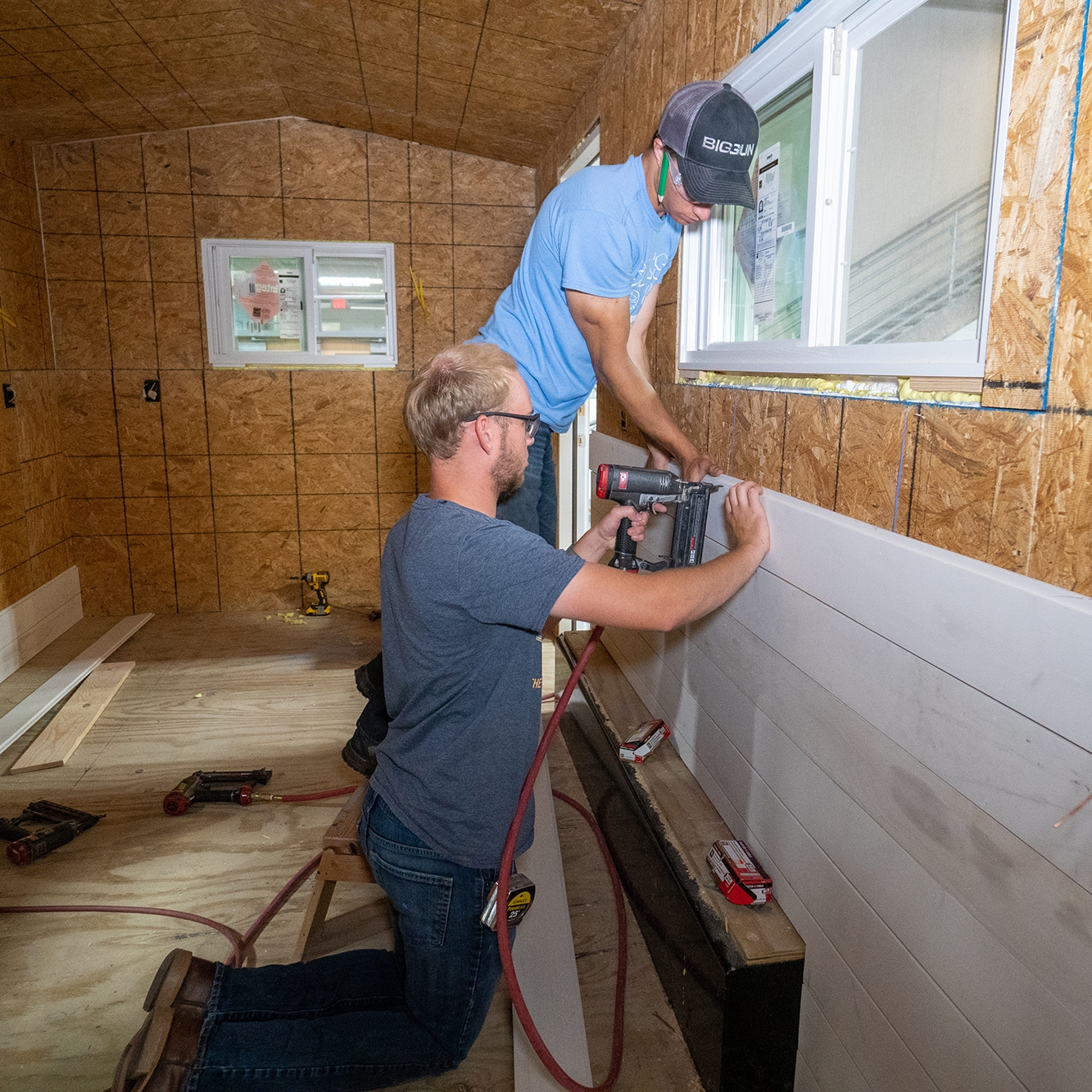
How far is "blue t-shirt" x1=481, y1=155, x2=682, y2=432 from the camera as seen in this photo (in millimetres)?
1878

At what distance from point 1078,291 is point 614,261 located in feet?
3.61

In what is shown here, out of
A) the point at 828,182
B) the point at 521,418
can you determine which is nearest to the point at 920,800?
the point at 521,418

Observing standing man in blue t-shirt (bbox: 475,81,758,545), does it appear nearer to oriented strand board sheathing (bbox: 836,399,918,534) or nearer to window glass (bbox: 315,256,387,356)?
oriented strand board sheathing (bbox: 836,399,918,534)

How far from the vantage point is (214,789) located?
2.82 metres

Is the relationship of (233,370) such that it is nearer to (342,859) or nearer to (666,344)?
(666,344)

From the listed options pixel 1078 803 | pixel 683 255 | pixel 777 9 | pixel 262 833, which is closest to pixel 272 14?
pixel 683 255

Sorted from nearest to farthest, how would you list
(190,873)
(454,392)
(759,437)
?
(454,392), (759,437), (190,873)

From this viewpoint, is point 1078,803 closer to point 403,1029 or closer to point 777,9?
point 403,1029

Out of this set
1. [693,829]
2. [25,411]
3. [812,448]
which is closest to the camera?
[812,448]

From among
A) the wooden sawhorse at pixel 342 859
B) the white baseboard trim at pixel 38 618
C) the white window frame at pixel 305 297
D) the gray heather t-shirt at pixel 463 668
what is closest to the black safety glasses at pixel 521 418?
the gray heather t-shirt at pixel 463 668

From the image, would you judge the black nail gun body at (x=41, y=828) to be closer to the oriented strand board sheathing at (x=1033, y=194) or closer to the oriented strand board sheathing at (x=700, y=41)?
the oriented strand board sheathing at (x=1033, y=194)

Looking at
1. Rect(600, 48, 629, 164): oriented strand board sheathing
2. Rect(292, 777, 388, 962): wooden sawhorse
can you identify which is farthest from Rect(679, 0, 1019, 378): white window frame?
Rect(292, 777, 388, 962): wooden sawhorse

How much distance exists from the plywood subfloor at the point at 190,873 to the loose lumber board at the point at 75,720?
0.04 meters

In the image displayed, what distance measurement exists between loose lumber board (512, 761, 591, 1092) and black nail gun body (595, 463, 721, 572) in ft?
3.00
